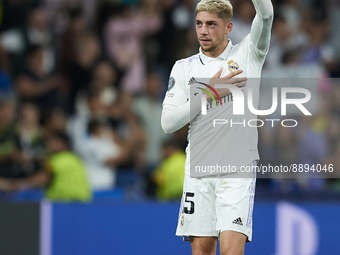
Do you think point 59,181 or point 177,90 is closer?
point 177,90

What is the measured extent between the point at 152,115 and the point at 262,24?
14.7 feet

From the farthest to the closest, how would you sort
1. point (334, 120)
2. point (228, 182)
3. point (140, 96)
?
point (140, 96) < point (334, 120) < point (228, 182)

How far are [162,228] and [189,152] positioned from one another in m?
2.33

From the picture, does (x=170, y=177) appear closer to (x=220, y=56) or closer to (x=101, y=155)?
(x=101, y=155)

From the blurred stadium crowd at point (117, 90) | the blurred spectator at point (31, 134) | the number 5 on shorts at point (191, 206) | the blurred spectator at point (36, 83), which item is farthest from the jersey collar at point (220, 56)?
the blurred spectator at point (36, 83)

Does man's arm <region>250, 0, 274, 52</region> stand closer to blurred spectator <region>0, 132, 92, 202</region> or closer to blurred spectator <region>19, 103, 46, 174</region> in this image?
blurred spectator <region>0, 132, 92, 202</region>

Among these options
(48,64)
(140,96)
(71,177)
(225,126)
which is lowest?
(71,177)

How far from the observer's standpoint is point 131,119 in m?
8.09

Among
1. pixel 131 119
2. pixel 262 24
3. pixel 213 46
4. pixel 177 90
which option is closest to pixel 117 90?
pixel 131 119

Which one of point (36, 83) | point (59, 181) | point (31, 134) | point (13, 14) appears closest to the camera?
point (59, 181)

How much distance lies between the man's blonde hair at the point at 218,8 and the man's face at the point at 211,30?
0.10 ft

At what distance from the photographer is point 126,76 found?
8.92 meters

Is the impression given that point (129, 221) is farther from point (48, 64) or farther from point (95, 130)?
point (48, 64)

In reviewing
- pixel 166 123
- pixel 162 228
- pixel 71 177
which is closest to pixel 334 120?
pixel 162 228
